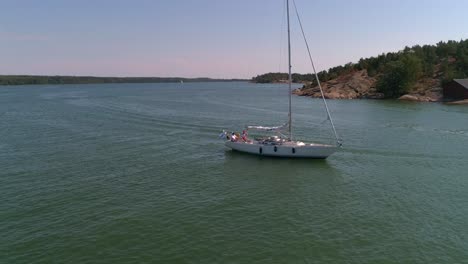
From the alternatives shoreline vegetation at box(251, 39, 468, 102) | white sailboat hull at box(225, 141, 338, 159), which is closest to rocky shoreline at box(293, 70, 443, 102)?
shoreline vegetation at box(251, 39, 468, 102)

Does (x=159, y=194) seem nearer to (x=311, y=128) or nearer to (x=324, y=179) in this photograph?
(x=324, y=179)

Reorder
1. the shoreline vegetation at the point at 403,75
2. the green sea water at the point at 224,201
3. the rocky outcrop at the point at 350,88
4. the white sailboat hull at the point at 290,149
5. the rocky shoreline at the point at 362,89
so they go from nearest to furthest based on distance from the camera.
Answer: the green sea water at the point at 224,201 → the white sailboat hull at the point at 290,149 → the rocky shoreline at the point at 362,89 → the shoreline vegetation at the point at 403,75 → the rocky outcrop at the point at 350,88

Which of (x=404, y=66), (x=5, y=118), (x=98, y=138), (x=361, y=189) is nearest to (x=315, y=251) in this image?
(x=361, y=189)

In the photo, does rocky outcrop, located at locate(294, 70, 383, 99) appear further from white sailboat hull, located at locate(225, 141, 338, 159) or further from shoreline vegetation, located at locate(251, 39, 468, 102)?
white sailboat hull, located at locate(225, 141, 338, 159)

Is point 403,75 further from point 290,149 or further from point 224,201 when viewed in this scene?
point 224,201

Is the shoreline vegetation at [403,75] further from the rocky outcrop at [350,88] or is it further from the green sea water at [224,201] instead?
the green sea water at [224,201]

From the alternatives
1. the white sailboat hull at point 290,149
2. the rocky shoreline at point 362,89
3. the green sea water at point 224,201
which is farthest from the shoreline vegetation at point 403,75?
the white sailboat hull at point 290,149
